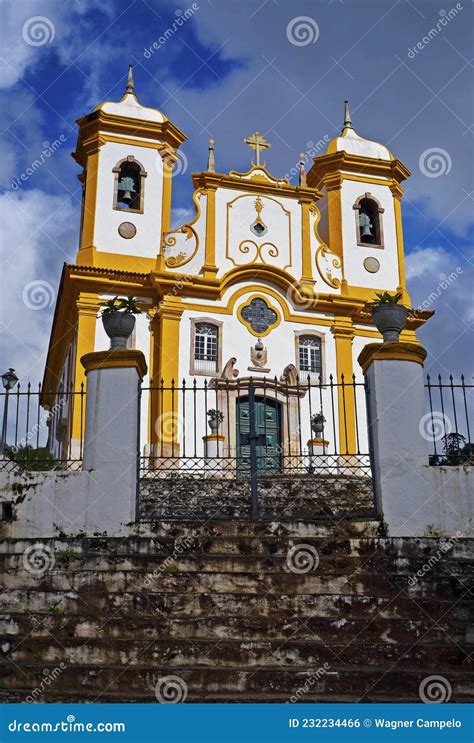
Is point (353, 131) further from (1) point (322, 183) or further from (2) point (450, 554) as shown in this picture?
(2) point (450, 554)

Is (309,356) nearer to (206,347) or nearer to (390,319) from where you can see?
(206,347)

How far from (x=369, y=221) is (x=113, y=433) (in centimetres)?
1601

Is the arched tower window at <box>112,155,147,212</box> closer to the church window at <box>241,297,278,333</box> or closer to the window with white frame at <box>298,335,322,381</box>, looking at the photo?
the church window at <box>241,297,278,333</box>

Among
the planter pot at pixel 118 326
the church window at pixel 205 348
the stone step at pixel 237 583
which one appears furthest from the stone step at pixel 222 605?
the church window at pixel 205 348

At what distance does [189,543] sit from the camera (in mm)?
8117

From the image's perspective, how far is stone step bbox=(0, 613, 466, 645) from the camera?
697cm

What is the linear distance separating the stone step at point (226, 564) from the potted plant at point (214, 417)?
9.29 meters

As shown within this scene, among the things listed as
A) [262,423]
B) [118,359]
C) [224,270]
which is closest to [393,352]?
[118,359]

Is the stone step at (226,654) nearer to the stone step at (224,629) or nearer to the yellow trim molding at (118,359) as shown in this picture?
the stone step at (224,629)

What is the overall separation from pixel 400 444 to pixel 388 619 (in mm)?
2101

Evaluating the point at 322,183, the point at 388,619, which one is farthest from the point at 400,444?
the point at 322,183

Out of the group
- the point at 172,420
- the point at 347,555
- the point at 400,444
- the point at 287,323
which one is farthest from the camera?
the point at 287,323

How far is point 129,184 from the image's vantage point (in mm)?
21188

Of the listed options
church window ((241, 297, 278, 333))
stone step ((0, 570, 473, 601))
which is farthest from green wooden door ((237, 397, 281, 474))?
stone step ((0, 570, 473, 601))
